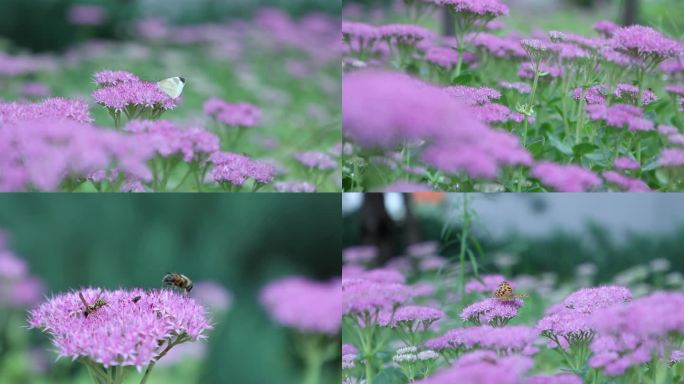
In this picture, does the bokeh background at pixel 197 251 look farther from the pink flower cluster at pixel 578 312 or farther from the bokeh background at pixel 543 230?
the pink flower cluster at pixel 578 312

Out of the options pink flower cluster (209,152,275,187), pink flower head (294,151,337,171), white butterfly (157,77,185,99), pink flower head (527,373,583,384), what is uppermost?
white butterfly (157,77,185,99)

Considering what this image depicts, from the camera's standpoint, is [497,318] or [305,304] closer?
[497,318]

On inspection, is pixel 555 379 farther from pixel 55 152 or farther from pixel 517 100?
pixel 55 152

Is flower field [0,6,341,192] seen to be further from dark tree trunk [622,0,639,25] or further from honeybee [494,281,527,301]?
dark tree trunk [622,0,639,25]

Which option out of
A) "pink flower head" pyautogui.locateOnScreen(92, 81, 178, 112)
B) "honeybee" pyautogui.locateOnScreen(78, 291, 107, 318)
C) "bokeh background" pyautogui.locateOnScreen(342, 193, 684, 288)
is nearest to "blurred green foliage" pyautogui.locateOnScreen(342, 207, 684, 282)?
"bokeh background" pyautogui.locateOnScreen(342, 193, 684, 288)

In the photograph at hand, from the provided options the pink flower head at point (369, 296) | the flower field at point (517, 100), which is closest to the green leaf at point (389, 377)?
the pink flower head at point (369, 296)

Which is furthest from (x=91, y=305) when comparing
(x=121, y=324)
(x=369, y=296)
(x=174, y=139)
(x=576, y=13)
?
(x=576, y=13)
